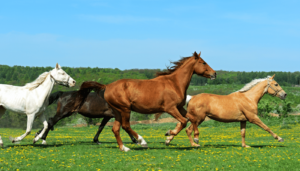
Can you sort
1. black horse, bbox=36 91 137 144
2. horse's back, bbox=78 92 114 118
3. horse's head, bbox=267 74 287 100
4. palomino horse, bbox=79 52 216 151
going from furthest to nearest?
1. horse's back, bbox=78 92 114 118
2. black horse, bbox=36 91 137 144
3. horse's head, bbox=267 74 287 100
4. palomino horse, bbox=79 52 216 151

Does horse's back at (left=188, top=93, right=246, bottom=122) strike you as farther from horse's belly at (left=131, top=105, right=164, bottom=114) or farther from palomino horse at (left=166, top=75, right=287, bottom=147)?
horse's belly at (left=131, top=105, right=164, bottom=114)

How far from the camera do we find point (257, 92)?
12.5 meters

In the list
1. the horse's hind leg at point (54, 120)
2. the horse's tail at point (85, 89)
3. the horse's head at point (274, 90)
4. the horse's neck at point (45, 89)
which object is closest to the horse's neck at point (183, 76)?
the horse's tail at point (85, 89)

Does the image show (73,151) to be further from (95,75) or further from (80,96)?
(95,75)

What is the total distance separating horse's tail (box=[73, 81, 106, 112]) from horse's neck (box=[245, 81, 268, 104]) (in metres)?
5.85

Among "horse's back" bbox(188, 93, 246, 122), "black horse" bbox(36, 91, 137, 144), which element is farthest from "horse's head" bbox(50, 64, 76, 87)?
"horse's back" bbox(188, 93, 246, 122)

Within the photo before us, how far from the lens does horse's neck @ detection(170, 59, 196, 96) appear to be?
431 inches

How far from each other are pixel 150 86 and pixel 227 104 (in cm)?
352

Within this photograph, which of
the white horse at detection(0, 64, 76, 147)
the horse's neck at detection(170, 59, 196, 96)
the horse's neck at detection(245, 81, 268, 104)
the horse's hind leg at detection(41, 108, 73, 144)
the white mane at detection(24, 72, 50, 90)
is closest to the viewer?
the horse's neck at detection(170, 59, 196, 96)

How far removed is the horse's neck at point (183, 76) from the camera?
10.9 metres

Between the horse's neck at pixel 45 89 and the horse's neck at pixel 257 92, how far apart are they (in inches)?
305

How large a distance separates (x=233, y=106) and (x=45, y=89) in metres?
7.25

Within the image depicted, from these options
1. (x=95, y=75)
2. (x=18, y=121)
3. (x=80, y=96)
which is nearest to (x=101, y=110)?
(x=80, y=96)

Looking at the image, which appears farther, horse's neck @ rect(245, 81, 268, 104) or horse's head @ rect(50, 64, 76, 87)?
horse's neck @ rect(245, 81, 268, 104)
